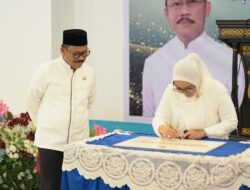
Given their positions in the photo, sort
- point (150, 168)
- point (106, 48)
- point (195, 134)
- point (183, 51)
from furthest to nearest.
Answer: point (106, 48) < point (183, 51) < point (195, 134) < point (150, 168)

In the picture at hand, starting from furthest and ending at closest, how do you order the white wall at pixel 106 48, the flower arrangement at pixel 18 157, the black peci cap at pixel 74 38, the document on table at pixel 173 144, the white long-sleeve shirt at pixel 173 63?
the white wall at pixel 106 48 < the white long-sleeve shirt at pixel 173 63 < the flower arrangement at pixel 18 157 < the black peci cap at pixel 74 38 < the document on table at pixel 173 144

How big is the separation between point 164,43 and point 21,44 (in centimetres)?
196

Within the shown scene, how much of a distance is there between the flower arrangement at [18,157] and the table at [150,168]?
1110 millimetres

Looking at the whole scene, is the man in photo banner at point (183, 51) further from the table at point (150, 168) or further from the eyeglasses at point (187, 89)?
the table at point (150, 168)

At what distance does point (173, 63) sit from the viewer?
6.38 m

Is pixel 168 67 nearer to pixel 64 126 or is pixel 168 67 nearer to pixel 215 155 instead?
pixel 64 126

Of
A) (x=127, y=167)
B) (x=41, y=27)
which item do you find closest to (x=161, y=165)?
(x=127, y=167)

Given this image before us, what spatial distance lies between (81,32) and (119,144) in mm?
782

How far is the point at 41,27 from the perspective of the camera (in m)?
6.54

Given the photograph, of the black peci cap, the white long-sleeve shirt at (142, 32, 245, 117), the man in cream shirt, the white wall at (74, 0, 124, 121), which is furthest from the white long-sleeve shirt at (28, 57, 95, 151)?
the white wall at (74, 0, 124, 121)

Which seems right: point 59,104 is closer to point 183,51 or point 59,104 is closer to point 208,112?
point 208,112

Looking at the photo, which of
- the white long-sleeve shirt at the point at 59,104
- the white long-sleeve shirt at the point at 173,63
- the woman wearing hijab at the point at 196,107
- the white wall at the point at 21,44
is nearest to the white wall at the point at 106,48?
the white long-sleeve shirt at the point at 173,63

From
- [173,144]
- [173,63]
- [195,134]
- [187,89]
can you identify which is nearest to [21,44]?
[173,63]

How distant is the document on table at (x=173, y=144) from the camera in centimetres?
254
